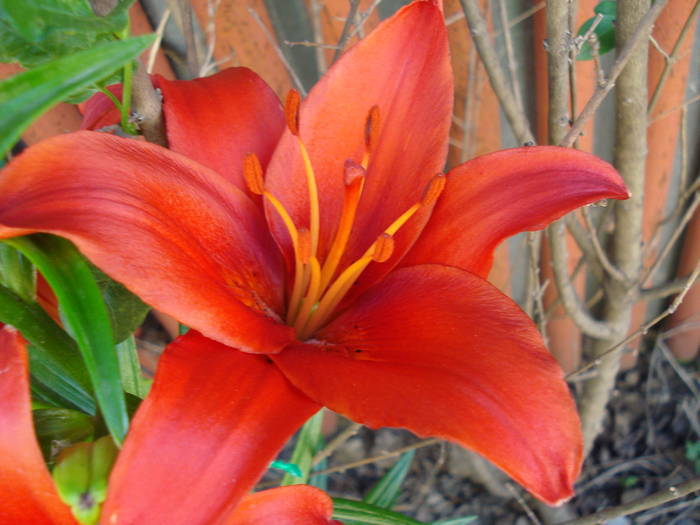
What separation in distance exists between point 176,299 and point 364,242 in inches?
8.5

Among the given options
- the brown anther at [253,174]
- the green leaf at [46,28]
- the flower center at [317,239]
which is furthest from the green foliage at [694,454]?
the green leaf at [46,28]

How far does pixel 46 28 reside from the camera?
0.43 metres

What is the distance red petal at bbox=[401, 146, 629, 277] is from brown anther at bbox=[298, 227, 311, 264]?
78 millimetres

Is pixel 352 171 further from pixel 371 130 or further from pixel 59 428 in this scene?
pixel 59 428

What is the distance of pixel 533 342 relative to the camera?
1.51 ft

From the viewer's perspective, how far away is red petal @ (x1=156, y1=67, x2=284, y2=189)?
57 cm

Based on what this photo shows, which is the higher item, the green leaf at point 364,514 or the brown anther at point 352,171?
the brown anther at point 352,171

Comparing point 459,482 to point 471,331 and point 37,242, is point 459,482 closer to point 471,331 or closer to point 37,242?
point 471,331

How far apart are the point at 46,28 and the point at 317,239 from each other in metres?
0.26

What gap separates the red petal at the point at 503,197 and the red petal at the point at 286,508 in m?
0.19

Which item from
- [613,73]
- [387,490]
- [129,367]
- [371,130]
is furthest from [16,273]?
[387,490]

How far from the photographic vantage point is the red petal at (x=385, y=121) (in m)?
0.58

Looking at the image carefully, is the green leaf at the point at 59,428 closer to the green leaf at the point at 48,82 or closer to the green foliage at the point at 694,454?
the green leaf at the point at 48,82

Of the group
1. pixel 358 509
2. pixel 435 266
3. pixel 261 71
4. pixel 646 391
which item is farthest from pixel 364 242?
pixel 646 391
